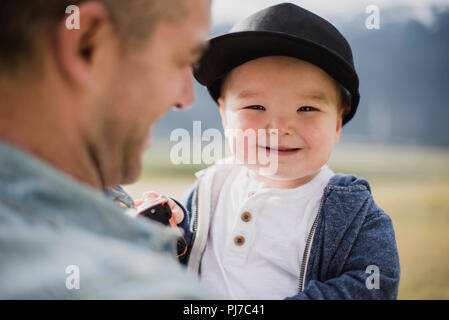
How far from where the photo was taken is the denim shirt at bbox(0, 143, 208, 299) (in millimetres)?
588

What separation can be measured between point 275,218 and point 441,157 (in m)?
5.81

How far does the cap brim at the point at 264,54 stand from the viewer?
1336 millimetres

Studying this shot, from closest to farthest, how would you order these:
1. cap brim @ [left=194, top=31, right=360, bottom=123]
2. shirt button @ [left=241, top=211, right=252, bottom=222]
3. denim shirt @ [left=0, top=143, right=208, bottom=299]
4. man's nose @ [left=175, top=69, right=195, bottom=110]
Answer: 1. denim shirt @ [left=0, top=143, right=208, bottom=299]
2. man's nose @ [left=175, top=69, right=195, bottom=110]
3. cap brim @ [left=194, top=31, right=360, bottom=123]
4. shirt button @ [left=241, top=211, right=252, bottom=222]

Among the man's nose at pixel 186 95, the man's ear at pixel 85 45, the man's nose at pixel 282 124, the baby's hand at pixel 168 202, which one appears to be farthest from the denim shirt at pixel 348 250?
the man's ear at pixel 85 45

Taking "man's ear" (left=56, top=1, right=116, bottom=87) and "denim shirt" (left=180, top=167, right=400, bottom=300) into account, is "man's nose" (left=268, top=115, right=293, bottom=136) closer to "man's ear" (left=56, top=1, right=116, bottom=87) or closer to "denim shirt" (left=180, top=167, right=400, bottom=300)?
"denim shirt" (left=180, top=167, right=400, bottom=300)

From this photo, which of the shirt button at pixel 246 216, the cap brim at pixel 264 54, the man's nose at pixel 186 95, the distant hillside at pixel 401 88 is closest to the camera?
the man's nose at pixel 186 95

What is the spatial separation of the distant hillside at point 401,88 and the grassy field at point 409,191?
0.76 metres

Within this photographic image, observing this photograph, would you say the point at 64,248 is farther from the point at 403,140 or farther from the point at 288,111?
the point at 403,140

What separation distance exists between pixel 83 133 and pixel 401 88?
826cm

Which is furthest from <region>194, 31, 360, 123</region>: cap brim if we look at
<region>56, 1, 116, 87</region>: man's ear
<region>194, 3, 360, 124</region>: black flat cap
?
<region>56, 1, 116, 87</region>: man's ear

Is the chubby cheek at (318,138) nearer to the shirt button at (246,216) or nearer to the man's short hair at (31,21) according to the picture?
the shirt button at (246,216)

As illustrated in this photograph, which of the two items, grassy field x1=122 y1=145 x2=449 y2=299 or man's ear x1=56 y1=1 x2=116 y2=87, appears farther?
grassy field x1=122 y1=145 x2=449 y2=299

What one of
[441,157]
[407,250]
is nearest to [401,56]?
[441,157]

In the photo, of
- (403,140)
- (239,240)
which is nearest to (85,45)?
(239,240)
